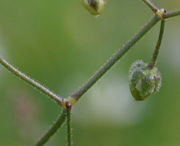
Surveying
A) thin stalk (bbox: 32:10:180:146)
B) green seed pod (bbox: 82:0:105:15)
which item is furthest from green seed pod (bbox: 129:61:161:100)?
green seed pod (bbox: 82:0:105:15)

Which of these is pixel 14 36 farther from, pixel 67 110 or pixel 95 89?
pixel 67 110

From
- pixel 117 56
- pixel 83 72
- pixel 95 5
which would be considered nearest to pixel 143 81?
pixel 117 56

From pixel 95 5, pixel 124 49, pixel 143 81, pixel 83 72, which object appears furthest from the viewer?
pixel 83 72

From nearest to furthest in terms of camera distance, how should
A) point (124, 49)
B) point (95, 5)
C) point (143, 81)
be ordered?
point (124, 49) → point (95, 5) → point (143, 81)

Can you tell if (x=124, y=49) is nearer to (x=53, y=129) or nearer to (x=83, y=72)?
(x=53, y=129)

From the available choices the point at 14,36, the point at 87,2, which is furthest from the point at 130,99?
the point at 87,2

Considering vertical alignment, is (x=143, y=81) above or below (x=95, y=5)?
below

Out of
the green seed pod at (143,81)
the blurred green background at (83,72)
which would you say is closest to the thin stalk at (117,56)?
the green seed pod at (143,81)
